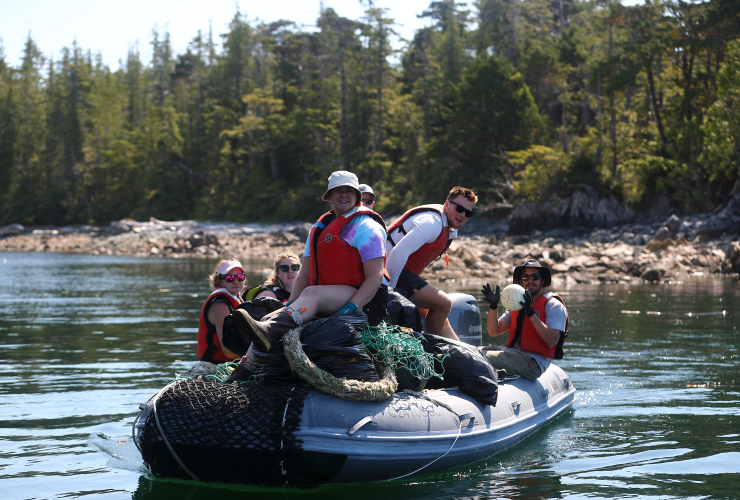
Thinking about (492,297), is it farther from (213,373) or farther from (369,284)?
(213,373)

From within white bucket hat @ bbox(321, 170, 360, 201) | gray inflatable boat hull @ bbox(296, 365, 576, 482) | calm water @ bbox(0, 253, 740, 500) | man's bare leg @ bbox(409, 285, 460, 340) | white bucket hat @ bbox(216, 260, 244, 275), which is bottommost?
calm water @ bbox(0, 253, 740, 500)

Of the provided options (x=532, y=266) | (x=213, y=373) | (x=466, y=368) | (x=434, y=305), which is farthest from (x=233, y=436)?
(x=532, y=266)

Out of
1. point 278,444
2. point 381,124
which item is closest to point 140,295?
point 278,444

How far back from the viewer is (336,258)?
5680mm

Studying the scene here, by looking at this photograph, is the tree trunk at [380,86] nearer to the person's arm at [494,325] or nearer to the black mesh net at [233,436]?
the person's arm at [494,325]

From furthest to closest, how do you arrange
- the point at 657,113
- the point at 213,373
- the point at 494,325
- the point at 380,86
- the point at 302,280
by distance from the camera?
1. the point at 380,86
2. the point at 657,113
3. the point at 494,325
4. the point at 213,373
5. the point at 302,280

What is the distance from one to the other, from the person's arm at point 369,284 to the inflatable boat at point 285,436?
30.2 inches

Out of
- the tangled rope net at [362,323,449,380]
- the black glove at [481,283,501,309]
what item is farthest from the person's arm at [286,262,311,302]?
the black glove at [481,283,501,309]

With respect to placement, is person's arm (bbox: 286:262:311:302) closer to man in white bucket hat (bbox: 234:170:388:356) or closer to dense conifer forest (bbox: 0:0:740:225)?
man in white bucket hat (bbox: 234:170:388:356)

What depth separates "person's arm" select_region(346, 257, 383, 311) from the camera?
566cm

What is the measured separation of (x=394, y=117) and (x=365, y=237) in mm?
48883

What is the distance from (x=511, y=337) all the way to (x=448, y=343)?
5.14ft

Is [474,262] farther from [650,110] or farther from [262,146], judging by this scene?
[262,146]

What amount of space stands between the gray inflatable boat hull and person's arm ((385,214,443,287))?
3.77ft
